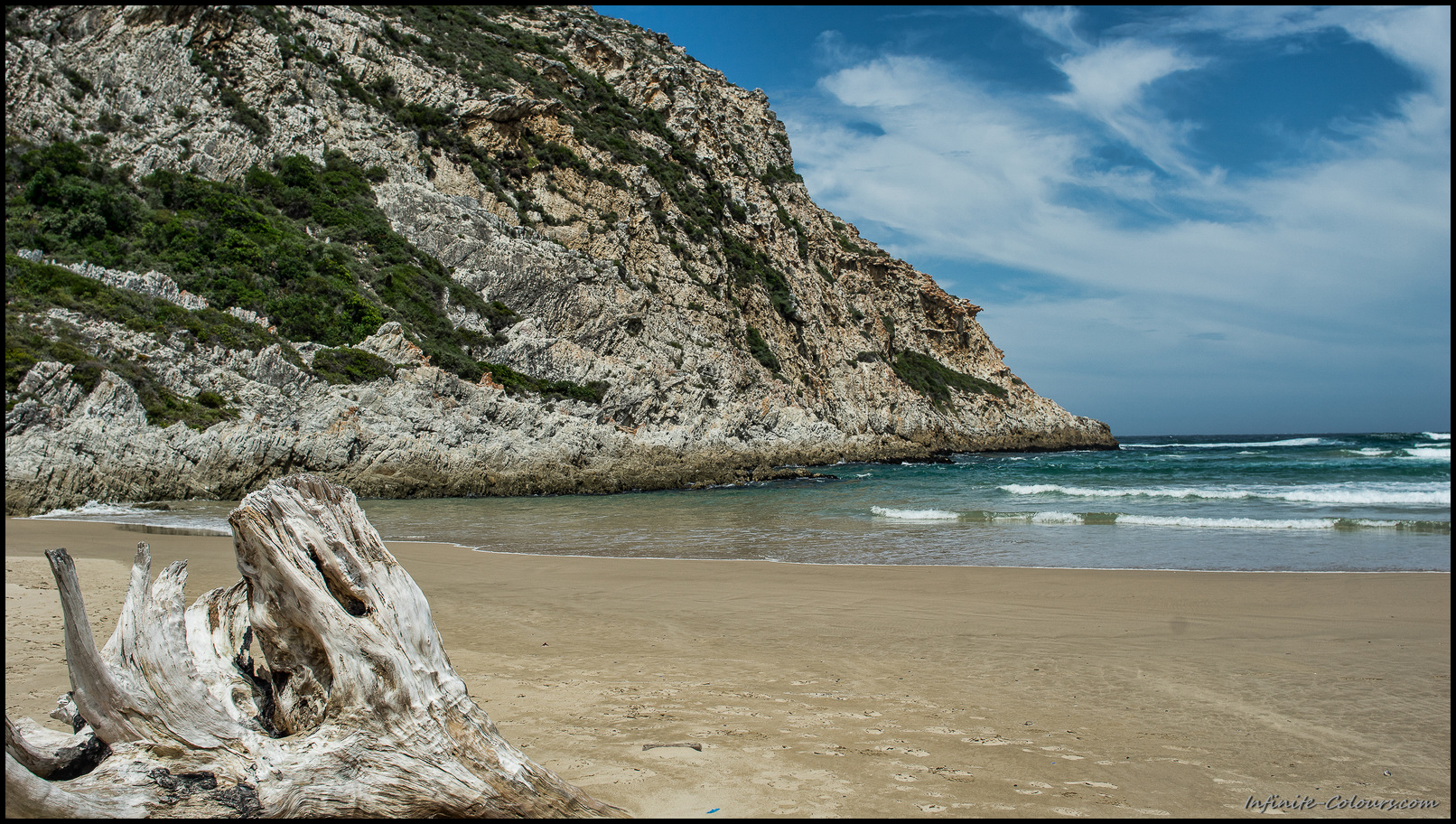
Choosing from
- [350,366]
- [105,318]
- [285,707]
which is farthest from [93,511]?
[285,707]

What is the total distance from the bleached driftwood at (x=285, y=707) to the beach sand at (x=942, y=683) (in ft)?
2.70

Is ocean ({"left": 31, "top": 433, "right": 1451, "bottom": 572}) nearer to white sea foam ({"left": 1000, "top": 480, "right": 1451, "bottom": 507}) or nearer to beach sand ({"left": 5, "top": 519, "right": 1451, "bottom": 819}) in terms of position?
white sea foam ({"left": 1000, "top": 480, "right": 1451, "bottom": 507})

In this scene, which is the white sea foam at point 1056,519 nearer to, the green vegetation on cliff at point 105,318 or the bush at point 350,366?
the bush at point 350,366

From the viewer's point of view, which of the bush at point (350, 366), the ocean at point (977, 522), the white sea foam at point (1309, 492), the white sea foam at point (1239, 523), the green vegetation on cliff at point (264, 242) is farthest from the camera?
the green vegetation on cliff at point (264, 242)

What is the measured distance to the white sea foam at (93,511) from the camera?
54.2 feet

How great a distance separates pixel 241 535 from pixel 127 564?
8535mm

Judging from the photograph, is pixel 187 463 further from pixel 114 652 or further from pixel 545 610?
pixel 114 652

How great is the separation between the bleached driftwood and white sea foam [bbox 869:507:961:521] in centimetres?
1486

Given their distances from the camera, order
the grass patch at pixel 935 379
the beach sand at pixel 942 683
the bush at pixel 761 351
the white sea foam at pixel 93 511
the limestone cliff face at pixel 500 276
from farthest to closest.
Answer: the grass patch at pixel 935 379 → the bush at pixel 761 351 → the limestone cliff face at pixel 500 276 → the white sea foam at pixel 93 511 → the beach sand at pixel 942 683

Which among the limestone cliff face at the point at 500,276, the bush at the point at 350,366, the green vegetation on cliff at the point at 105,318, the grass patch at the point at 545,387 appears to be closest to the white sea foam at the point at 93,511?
the limestone cliff face at the point at 500,276

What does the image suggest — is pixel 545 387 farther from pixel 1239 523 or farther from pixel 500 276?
pixel 1239 523

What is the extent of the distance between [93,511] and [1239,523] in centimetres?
2467

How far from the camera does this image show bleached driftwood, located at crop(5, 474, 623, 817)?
2887mm

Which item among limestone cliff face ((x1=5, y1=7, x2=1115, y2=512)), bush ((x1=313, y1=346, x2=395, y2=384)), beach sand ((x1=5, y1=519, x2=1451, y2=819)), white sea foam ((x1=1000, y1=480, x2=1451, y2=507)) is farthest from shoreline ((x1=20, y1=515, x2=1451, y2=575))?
white sea foam ((x1=1000, y1=480, x2=1451, y2=507))
